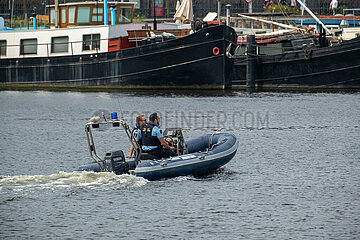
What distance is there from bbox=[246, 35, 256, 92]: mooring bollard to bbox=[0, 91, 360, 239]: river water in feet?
37.1

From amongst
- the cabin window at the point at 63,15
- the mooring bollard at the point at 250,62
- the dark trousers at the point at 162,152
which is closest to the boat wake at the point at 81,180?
the dark trousers at the point at 162,152

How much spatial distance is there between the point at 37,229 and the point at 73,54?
2802cm

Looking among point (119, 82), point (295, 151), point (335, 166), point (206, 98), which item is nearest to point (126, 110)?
point (206, 98)

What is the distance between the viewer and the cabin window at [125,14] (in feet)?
133

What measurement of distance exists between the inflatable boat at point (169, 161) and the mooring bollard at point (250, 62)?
72.4ft

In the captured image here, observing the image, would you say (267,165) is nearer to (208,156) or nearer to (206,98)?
(208,156)

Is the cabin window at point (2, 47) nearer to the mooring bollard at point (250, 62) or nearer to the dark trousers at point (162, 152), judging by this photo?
the mooring bollard at point (250, 62)

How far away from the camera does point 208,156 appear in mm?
17047

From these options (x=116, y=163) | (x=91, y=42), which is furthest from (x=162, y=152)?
(x=91, y=42)

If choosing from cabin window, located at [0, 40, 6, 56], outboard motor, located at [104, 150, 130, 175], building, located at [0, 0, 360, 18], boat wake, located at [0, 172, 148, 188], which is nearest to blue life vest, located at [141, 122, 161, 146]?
outboard motor, located at [104, 150, 130, 175]

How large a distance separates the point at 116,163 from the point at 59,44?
1006 inches

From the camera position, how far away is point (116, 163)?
16.4m

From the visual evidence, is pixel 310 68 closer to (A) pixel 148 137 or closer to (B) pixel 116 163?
(A) pixel 148 137

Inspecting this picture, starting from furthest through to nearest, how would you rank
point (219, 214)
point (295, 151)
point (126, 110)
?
point (126, 110)
point (295, 151)
point (219, 214)
